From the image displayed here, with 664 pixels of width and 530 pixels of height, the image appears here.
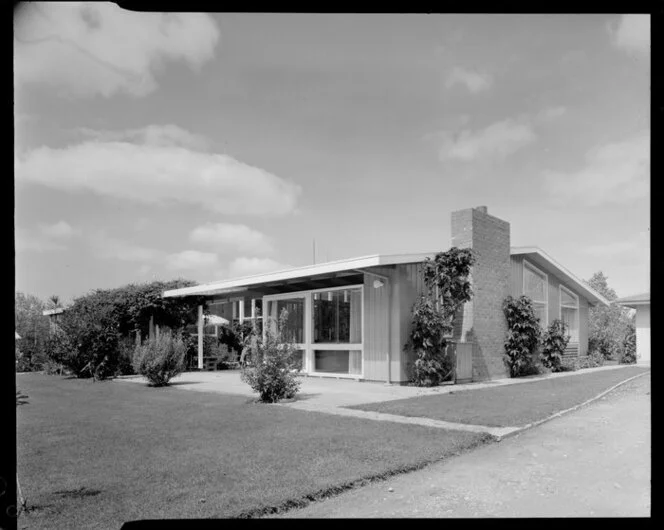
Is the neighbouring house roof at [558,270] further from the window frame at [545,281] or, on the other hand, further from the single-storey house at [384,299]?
the window frame at [545,281]

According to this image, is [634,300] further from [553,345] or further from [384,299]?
[384,299]

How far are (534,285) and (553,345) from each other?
Answer: 6.84 ft

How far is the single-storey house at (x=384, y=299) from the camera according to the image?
1378 cm

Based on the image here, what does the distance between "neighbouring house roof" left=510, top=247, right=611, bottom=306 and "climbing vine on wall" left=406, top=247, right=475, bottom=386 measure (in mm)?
4181

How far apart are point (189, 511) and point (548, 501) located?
282 cm

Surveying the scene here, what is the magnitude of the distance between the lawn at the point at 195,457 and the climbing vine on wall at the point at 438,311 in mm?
4766

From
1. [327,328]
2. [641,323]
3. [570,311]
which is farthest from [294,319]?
[641,323]

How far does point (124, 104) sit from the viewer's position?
15.0ft

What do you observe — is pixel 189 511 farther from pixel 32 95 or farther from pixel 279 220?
pixel 279 220

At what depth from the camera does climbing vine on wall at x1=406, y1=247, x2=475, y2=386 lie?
13008 millimetres

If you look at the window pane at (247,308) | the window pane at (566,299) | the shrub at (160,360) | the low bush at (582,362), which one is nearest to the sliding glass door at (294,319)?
the shrub at (160,360)

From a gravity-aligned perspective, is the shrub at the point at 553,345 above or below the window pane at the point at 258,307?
below

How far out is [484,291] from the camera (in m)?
15.6
